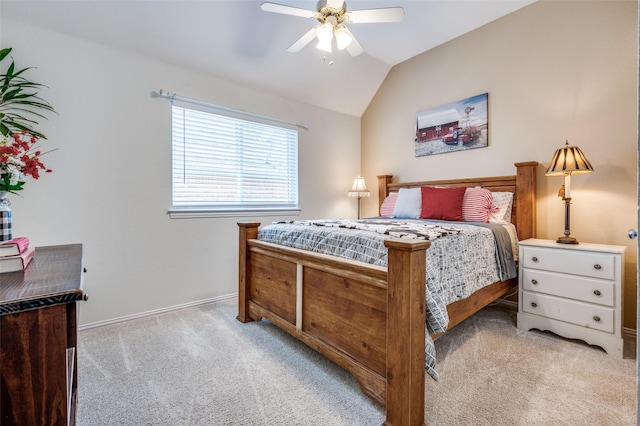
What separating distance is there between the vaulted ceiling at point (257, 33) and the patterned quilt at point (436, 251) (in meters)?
1.77

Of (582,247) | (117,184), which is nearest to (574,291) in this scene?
(582,247)

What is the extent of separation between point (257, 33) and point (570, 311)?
3452 mm

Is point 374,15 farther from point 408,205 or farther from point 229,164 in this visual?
point 229,164

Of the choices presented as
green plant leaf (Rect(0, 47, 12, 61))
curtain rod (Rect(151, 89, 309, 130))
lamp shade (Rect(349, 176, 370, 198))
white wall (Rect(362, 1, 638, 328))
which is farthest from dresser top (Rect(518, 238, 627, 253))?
green plant leaf (Rect(0, 47, 12, 61))

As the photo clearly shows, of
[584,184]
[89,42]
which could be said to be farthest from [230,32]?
[584,184]

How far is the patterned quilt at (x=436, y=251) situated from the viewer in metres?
1.45

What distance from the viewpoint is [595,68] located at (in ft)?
7.87

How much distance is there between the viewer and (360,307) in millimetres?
1505

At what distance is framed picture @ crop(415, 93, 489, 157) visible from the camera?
308cm

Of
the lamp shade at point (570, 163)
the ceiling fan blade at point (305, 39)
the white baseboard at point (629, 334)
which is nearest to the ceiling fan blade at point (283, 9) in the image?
the ceiling fan blade at point (305, 39)

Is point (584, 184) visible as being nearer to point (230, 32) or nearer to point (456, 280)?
point (456, 280)

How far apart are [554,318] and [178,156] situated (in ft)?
11.3

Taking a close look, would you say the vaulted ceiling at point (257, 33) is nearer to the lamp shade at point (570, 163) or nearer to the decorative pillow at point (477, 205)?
the lamp shade at point (570, 163)

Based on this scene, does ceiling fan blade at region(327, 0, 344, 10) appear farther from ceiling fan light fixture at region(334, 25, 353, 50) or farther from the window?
the window
